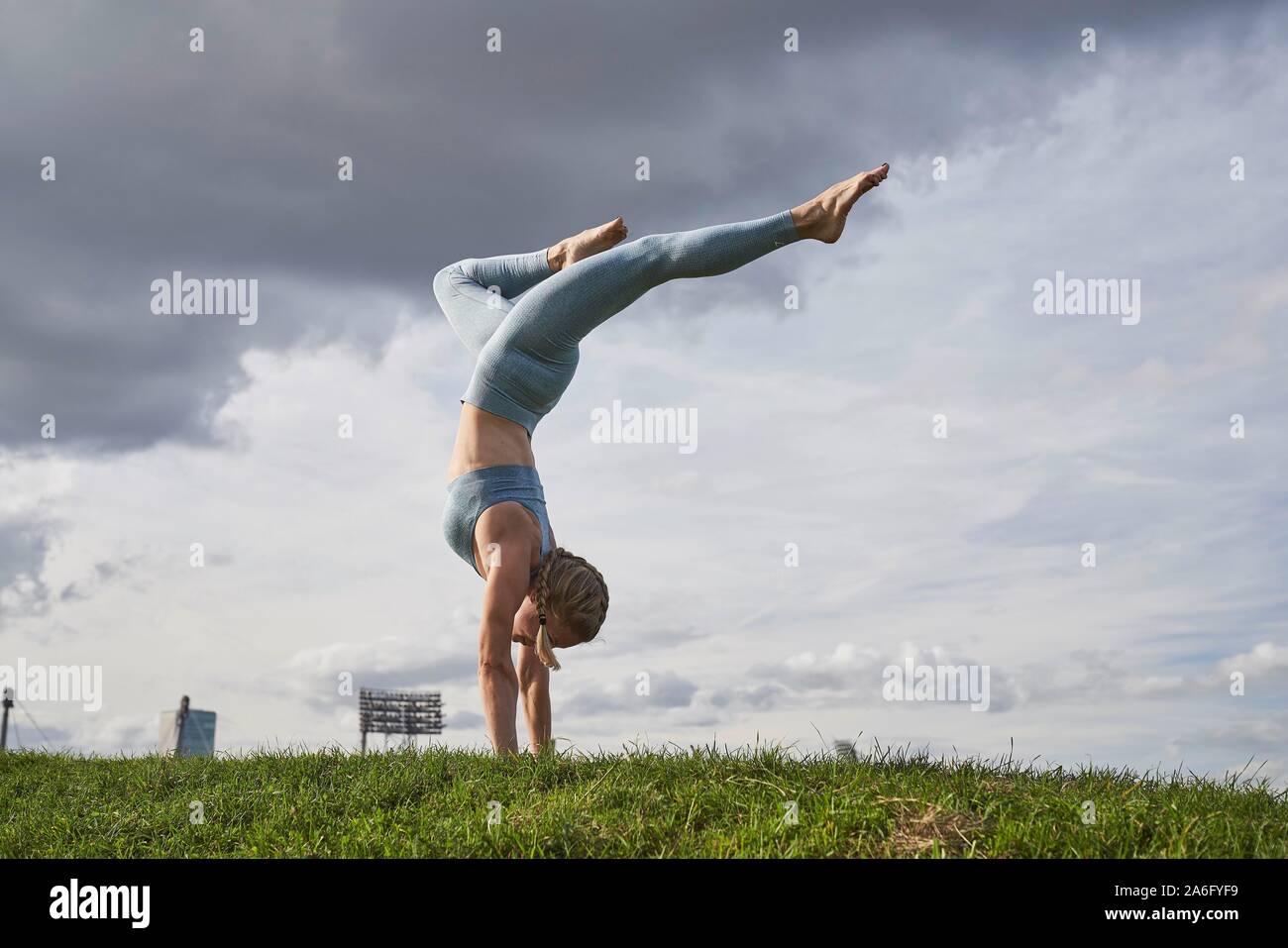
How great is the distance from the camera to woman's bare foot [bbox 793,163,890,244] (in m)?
6.53

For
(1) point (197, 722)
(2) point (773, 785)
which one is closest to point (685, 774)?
(2) point (773, 785)

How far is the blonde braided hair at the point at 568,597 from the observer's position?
22.6 ft

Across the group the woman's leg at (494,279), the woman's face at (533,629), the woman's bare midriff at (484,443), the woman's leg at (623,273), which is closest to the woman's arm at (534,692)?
the woman's face at (533,629)

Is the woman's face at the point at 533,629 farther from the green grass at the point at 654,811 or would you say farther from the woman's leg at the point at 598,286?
the woman's leg at the point at 598,286

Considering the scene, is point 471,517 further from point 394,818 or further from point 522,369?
point 394,818

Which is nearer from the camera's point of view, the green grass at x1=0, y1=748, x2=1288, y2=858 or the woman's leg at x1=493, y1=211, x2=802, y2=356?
the green grass at x1=0, y1=748, x2=1288, y2=858

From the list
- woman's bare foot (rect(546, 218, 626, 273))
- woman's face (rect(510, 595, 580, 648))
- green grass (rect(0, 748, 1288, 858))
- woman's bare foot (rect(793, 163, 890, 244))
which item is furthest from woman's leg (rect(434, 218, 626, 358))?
green grass (rect(0, 748, 1288, 858))

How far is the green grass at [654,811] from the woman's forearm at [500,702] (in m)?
0.25

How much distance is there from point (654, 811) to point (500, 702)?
185 centimetres

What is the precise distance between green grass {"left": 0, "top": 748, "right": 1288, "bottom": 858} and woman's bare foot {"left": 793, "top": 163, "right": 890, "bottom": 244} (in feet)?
10.8

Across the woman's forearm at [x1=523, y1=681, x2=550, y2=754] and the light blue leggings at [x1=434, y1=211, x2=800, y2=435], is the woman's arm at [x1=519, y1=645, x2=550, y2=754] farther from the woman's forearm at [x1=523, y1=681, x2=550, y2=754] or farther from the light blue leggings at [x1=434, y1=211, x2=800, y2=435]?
the light blue leggings at [x1=434, y1=211, x2=800, y2=435]

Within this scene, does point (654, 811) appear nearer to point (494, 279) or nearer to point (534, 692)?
point (534, 692)

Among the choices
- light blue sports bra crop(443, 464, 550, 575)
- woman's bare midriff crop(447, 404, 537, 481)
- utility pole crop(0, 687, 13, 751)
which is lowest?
utility pole crop(0, 687, 13, 751)

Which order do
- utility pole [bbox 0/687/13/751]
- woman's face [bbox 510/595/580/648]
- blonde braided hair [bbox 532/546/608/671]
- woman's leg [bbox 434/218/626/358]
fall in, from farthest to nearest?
utility pole [bbox 0/687/13/751], woman's leg [bbox 434/218/626/358], woman's face [bbox 510/595/580/648], blonde braided hair [bbox 532/546/608/671]
